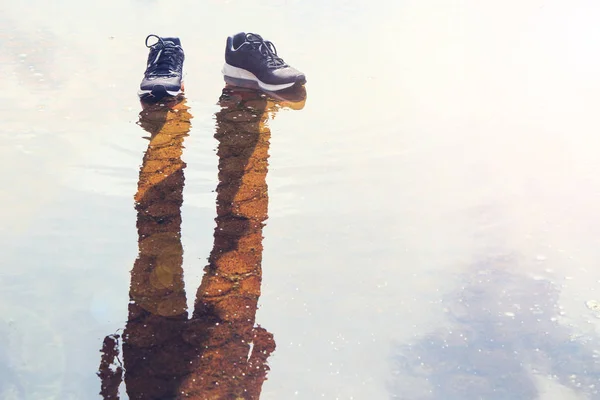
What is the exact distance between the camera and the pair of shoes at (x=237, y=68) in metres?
3.07

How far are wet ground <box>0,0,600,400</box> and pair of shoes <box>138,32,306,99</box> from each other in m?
0.10

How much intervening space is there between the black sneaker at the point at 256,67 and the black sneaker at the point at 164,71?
0.28 metres

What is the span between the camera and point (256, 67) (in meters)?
3.32

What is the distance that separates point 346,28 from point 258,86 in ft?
3.63

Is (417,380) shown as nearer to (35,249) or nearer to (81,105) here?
(35,249)

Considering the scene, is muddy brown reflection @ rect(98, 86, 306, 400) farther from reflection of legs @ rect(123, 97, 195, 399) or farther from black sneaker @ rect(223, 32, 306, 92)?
black sneaker @ rect(223, 32, 306, 92)

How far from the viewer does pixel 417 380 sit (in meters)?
1.61

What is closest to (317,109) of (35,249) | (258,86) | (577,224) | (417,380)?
(258,86)

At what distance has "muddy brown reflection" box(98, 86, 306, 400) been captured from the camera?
1.57 m

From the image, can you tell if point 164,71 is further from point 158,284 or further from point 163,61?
point 158,284

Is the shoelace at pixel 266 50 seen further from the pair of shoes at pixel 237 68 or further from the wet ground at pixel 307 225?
the wet ground at pixel 307 225

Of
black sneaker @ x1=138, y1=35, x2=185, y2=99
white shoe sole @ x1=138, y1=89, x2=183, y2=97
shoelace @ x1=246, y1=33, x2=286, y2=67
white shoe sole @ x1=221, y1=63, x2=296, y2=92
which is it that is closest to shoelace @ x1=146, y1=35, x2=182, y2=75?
black sneaker @ x1=138, y1=35, x2=185, y2=99

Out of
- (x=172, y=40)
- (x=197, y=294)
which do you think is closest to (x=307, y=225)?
(x=197, y=294)

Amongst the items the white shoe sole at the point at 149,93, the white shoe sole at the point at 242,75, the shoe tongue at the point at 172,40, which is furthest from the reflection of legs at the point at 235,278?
the shoe tongue at the point at 172,40
